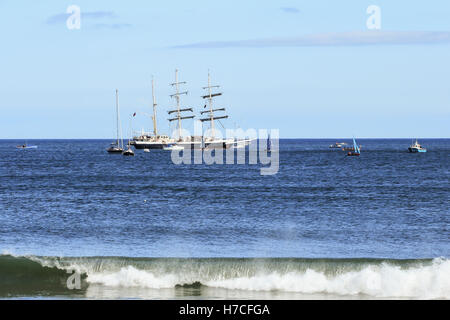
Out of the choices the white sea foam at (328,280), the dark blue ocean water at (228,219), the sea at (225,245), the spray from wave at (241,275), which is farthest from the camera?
the dark blue ocean water at (228,219)

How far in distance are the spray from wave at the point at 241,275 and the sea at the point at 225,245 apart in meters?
0.04

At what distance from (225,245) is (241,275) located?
6.21 metres

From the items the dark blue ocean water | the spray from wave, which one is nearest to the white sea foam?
the spray from wave

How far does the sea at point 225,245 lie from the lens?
80.1 feet

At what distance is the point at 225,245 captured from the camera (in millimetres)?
31703

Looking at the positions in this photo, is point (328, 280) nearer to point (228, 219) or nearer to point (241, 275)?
point (241, 275)

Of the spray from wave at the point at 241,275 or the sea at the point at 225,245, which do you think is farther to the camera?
the sea at the point at 225,245

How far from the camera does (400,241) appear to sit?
33.0m

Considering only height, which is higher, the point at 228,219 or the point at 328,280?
the point at 228,219

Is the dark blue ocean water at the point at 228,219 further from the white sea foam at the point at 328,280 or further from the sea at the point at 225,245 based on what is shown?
the white sea foam at the point at 328,280

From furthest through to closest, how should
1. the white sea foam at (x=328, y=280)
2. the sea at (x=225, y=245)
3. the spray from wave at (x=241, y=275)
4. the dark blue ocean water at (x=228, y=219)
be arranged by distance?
the dark blue ocean water at (x=228, y=219), the sea at (x=225, y=245), the spray from wave at (x=241, y=275), the white sea foam at (x=328, y=280)

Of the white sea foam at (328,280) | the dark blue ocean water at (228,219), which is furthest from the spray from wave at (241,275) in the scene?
the dark blue ocean water at (228,219)

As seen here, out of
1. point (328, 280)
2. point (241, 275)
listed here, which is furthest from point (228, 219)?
point (328, 280)
